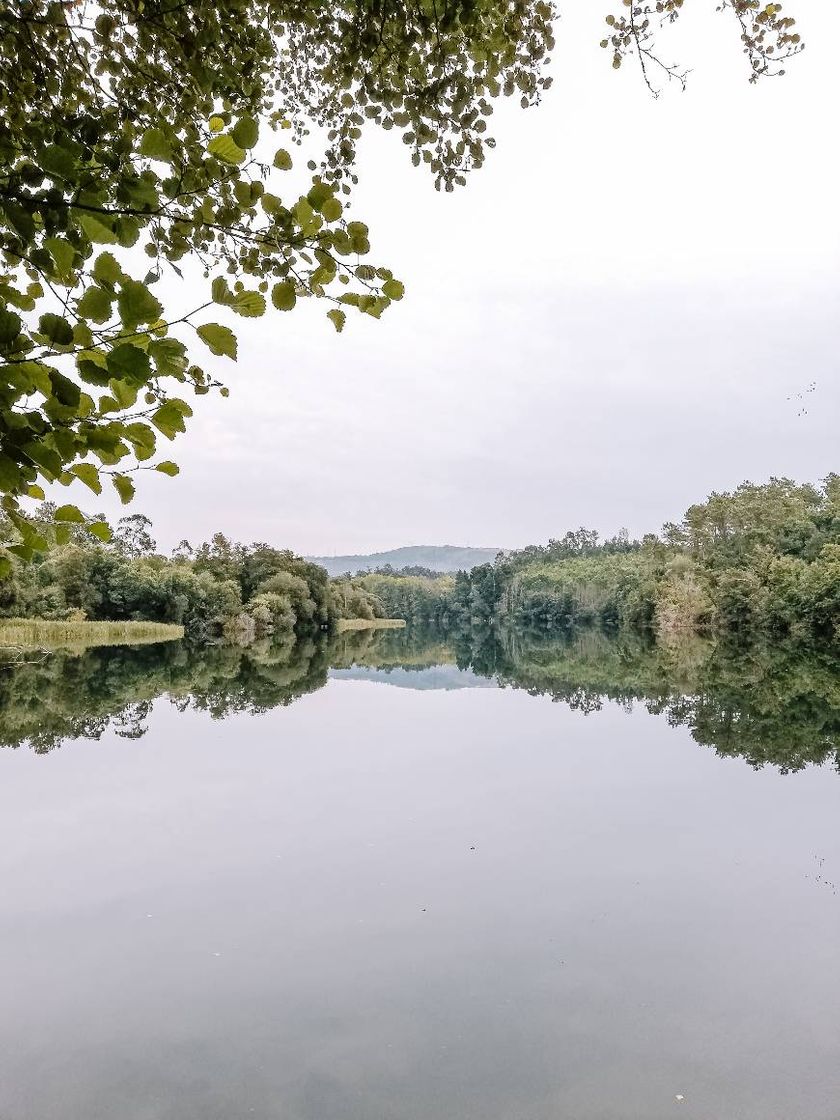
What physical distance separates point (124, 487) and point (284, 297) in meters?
0.61

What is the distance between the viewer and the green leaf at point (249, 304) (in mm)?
1596

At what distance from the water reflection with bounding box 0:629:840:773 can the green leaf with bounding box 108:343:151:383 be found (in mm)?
11950

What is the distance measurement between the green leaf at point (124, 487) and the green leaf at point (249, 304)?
51 centimetres

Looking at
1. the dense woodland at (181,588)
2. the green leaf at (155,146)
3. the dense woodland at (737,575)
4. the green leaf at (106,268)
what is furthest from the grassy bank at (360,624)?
the green leaf at (106,268)

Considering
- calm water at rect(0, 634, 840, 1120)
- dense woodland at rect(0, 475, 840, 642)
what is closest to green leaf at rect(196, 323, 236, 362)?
calm water at rect(0, 634, 840, 1120)

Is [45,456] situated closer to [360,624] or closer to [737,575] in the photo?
[737,575]

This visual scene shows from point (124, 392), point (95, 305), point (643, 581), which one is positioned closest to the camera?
point (95, 305)

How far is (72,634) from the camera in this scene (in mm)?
33969

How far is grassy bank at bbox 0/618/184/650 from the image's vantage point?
3031 cm

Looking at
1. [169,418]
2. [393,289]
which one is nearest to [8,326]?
[169,418]

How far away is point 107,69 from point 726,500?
190 ft

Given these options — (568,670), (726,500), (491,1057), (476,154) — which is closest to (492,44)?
(476,154)

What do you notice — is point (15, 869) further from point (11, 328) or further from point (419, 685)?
point (419, 685)

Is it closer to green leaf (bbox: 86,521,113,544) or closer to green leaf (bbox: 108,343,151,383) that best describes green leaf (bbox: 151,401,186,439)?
green leaf (bbox: 108,343,151,383)
